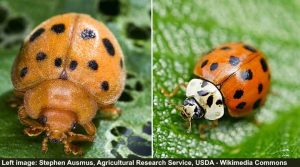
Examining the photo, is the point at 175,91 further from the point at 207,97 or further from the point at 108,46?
the point at 108,46

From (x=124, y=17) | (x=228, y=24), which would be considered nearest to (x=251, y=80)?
(x=228, y=24)

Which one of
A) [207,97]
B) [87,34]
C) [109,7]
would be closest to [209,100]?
[207,97]

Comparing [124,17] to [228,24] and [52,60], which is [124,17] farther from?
[52,60]

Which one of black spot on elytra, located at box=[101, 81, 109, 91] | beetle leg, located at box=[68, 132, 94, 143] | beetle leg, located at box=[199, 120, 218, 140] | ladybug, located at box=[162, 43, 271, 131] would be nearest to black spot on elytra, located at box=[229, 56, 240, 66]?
ladybug, located at box=[162, 43, 271, 131]

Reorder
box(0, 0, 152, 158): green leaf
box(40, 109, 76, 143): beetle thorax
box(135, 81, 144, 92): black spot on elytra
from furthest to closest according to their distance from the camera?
box(135, 81, 144, 92): black spot on elytra
box(0, 0, 152, 158): green leaf
box(40, 109, 76, 143): beetle thorax

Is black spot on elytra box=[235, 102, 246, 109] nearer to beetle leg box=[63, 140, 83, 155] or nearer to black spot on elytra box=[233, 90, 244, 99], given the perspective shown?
black spot on elytra box=[233, 90, 244, 99]
